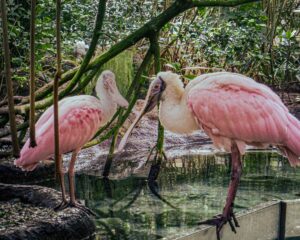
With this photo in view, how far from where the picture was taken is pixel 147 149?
28.0ft

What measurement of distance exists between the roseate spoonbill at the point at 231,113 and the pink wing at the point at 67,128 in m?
0.83

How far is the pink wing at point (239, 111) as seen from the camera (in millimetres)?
3717

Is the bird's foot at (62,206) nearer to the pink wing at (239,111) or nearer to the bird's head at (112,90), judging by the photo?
the bird's head at (112,90)

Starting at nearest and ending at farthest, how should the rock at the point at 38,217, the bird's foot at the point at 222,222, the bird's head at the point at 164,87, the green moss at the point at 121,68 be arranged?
the bird's foot at the point at 222,222, the bird's head at the point at 164,87, the rock at the point at 38,217, the green moss at the point at 121,68

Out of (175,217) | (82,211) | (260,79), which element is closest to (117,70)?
(175,217)

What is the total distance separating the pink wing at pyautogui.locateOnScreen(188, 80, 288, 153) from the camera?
3717 millimetres

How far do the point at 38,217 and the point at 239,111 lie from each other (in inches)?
70.1

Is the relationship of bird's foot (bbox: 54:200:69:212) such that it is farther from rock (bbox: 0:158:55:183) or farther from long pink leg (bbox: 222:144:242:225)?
rock (bbox: 0:158:55:183)

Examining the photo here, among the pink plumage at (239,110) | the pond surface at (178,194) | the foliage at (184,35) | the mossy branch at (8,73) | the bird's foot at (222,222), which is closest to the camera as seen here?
the mossy branch at (8,73)

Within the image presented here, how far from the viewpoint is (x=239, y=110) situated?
3791mm

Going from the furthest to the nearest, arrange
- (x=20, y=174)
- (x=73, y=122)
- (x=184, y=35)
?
(x=184, y=35) → (x=20, y=174) → (x=73, y=122)

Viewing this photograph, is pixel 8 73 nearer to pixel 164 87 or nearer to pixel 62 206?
pixel 164 87

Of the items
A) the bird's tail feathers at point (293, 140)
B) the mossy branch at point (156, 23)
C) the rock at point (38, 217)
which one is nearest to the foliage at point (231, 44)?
the mossy branch at point (156, 23)

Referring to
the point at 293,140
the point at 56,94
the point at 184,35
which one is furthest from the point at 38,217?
the point at 184,35
